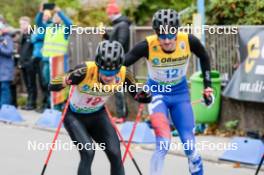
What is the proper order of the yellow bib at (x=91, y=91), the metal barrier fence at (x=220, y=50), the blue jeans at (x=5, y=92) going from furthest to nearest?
1. the blue jeans at (x=5, y=92)
2. the metal barrier fence at (x=220, y=50)
3. the yellow bib at (x=91, y=91)

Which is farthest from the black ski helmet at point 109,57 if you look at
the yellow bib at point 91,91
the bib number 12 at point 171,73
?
the bib number 12 at point 171,73

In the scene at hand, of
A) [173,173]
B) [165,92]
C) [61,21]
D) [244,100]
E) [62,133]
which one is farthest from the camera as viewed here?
[61,21]

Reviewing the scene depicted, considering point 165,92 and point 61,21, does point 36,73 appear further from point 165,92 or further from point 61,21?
point 165,92

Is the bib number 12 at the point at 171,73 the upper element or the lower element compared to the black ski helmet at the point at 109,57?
lower

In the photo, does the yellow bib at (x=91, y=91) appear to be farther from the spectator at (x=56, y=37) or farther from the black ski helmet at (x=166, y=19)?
the spectator at (x=56, y=37)

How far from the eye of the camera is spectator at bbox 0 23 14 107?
51.2 ft

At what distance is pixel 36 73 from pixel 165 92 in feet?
26.2

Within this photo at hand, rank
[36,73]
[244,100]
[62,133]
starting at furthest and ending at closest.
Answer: [36,73], [62,133], [244,100]

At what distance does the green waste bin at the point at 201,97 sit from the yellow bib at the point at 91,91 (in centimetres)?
488

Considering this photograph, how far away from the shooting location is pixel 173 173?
9766 mm

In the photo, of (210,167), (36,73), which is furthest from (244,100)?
(36,73)

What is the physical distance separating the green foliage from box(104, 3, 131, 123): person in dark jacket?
1698 millimetres

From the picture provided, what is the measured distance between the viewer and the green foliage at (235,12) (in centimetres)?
1331

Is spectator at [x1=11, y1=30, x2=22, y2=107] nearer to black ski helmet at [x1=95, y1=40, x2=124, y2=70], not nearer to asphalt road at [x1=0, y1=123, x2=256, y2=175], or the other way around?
asphalt road at [x1=0, y1=123, x2=256, y2=175]
